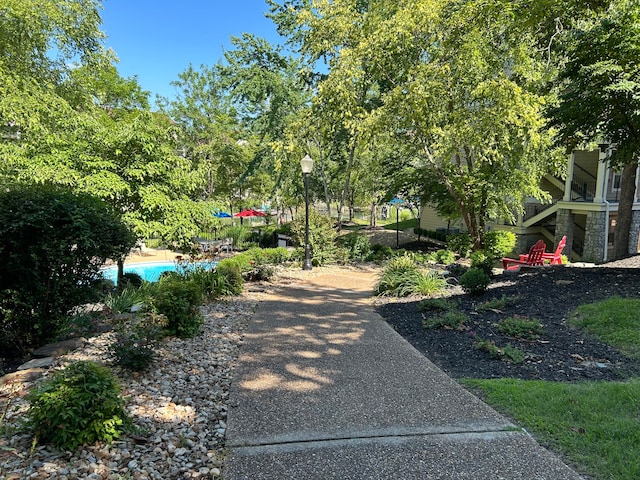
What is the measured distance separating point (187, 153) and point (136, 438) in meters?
19.9

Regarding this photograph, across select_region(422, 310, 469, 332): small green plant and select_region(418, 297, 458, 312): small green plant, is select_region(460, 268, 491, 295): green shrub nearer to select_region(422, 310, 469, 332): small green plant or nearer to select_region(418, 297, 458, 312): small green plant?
select_region(418, 297, 458, 312): small green plant

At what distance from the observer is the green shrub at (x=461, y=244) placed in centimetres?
1346

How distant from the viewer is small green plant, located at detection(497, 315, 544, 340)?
5.02m

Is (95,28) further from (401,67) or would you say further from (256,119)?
(401,67)

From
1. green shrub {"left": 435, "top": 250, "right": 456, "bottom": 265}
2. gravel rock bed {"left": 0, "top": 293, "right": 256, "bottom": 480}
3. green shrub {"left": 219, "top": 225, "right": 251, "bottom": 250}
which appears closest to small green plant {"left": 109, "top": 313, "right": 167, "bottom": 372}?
gravel rock bed {"left": 0, "top": 293, "right": 256, "bottom": 480}

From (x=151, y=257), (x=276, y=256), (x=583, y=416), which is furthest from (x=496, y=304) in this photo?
(x=151, y=257)

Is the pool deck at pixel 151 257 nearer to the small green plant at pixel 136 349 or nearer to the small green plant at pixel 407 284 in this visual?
the small green plant at pixel 407 284

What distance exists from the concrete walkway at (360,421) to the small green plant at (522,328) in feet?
4.42

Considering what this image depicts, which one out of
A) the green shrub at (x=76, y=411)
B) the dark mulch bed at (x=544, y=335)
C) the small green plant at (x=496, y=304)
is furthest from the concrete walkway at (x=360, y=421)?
the small green plant at (x=496, y=304)

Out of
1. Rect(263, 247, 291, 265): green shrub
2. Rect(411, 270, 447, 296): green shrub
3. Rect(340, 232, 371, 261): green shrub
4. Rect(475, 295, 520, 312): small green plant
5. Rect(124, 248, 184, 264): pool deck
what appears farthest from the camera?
Rect(124, 248, 184, 264): pool deck

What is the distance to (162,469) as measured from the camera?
94.3 inches

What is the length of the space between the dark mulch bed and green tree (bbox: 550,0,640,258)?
2667 mm

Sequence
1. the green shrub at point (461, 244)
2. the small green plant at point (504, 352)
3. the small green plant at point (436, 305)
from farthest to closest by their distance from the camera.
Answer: the green shrub at point (461, 244), the small green plant at point (436, 305), the small green plant at point (504, 352)

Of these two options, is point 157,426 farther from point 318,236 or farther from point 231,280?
point 318,236
